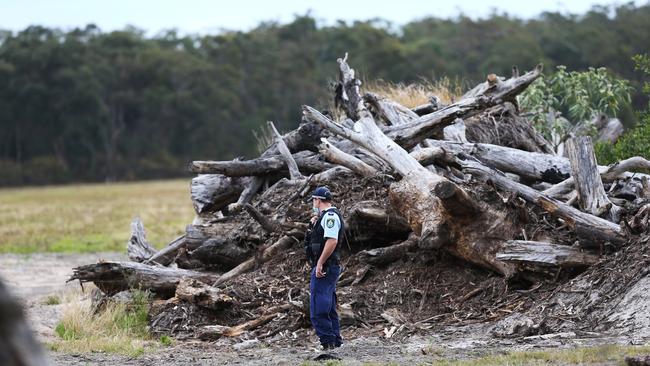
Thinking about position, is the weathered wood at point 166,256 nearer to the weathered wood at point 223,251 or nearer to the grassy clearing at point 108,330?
the weathered wood at point 223,251

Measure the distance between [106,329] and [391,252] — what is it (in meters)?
3.42

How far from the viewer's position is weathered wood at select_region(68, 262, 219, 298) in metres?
12.8

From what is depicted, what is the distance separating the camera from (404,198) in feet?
36.4

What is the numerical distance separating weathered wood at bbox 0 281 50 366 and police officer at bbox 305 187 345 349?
6402 mm

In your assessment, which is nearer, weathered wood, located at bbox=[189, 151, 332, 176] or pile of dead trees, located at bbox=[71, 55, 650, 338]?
pile of dead trees, located at bbox=[71, 55, 650, 338]

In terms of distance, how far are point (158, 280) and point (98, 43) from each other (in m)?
67.9

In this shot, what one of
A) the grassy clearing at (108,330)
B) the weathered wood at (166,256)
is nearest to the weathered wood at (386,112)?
the weathered wood at (166,256)

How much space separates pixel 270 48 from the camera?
78875 mm

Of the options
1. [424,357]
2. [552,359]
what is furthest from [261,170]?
[552,359]

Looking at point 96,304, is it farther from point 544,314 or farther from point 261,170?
point 544,314

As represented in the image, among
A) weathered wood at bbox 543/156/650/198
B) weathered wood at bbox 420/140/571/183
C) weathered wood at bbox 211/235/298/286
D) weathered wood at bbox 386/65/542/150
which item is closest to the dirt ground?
weathered wood at bbox 211/235/298/286

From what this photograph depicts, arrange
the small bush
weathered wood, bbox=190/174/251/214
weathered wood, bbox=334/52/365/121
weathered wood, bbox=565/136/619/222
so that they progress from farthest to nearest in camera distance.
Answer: the small bush < weathered wood, bbox=190/174/251/214 < weathered wood, bbox=334/52/365/121 < weathered wood, bbox=565/136/619/222

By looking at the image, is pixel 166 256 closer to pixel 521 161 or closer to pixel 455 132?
pixel 455 132

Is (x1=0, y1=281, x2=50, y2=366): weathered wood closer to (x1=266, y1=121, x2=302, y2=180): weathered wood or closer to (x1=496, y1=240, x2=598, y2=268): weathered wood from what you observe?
(x1=496, y1=240, x2=598, y2=268): weathered wood
